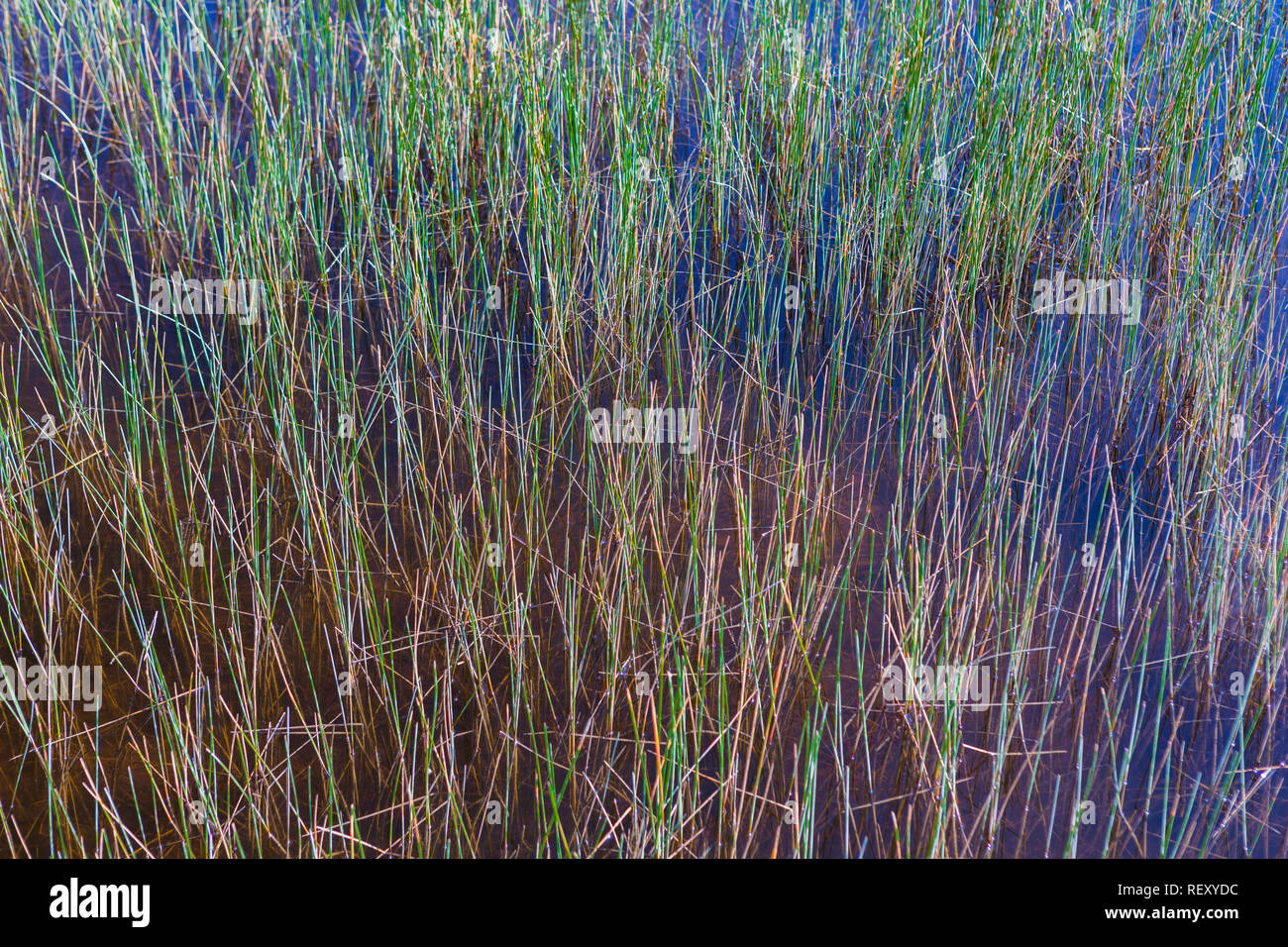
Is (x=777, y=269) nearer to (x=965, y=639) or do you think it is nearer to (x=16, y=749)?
(x=965, y=639)

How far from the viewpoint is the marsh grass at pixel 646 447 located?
144 centimetres

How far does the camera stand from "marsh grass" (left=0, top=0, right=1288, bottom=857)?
1438 mm

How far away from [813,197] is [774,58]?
49 cm

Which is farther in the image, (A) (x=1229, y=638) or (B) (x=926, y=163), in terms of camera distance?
(B) (x=926, y=163)

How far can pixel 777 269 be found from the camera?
2.45 m

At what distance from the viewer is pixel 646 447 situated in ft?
6.09
